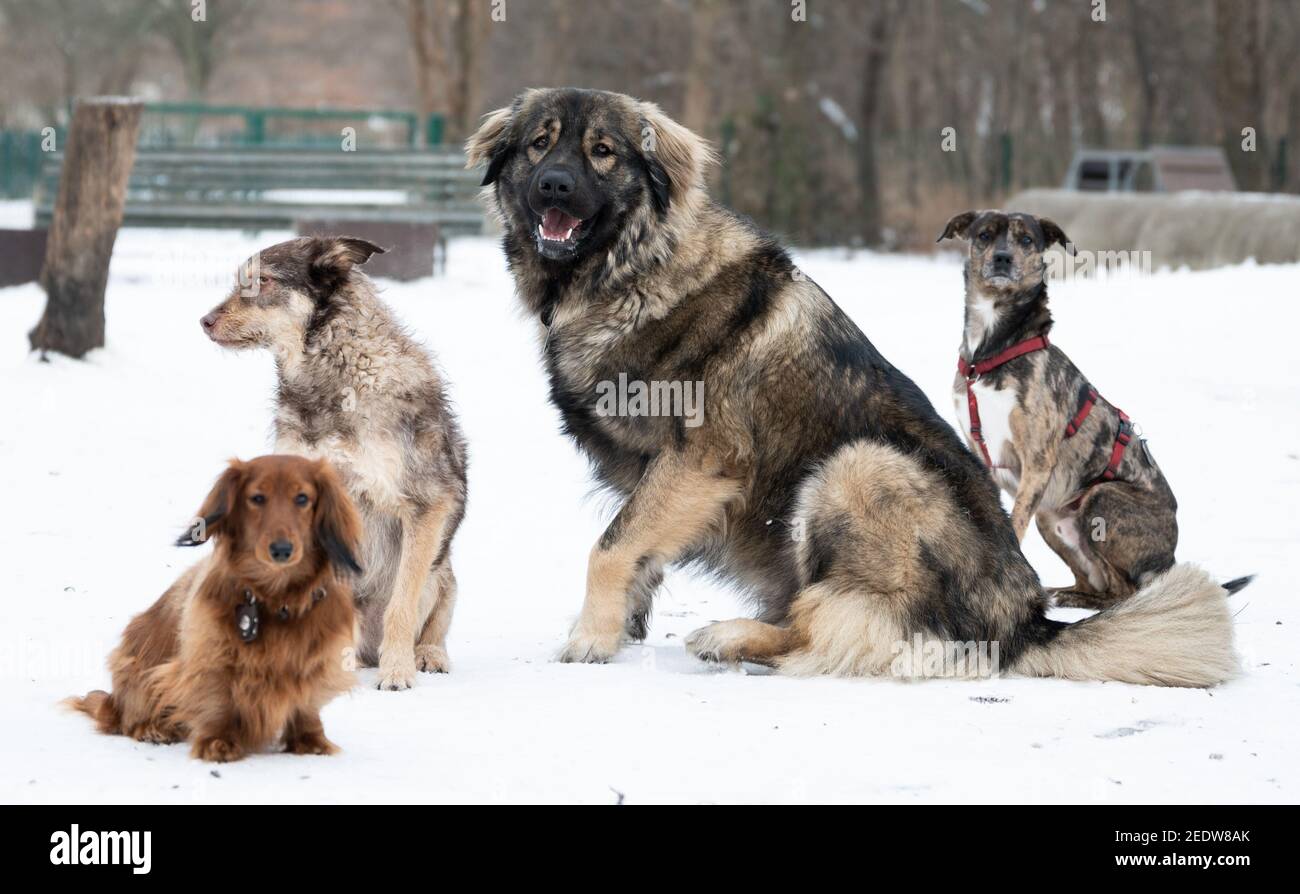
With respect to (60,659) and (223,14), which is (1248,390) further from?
(223,14)

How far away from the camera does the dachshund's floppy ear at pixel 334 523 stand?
4.50 m

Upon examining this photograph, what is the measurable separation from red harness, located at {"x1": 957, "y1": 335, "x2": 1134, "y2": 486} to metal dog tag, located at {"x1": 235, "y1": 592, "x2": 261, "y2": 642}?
3838 millimetres

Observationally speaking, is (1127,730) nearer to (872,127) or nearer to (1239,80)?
(1239,80)

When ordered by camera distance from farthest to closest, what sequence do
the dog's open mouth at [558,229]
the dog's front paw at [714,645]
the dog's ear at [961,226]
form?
1. the dog's ear at [961,226]
2. the dog's open mouth at [558,229]
3. the dog's front paw at [714,645]

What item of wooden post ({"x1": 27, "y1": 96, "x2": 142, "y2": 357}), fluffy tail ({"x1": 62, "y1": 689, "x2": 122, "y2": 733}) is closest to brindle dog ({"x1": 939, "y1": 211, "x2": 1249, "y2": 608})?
fluffy tail ({"x1": 62, "y1": 689, "x2": 122, "y2": 733})

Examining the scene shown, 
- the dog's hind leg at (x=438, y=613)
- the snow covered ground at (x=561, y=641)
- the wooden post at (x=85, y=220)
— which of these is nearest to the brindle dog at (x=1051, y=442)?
the snow covered ground at (x=561, y=641)

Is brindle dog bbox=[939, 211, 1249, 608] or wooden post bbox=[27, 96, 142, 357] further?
wooden post bbox=[27, 96, 142, 357]

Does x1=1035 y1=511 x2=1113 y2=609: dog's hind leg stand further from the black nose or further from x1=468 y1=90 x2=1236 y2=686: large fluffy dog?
the black nose

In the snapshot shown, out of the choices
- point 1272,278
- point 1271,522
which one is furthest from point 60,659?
point 1272,278

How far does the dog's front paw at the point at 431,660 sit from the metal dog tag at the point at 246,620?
4.80 ft

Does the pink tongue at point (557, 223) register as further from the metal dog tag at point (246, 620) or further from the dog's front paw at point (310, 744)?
the dog's front paw at point (310, 744)

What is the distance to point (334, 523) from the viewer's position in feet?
14.8

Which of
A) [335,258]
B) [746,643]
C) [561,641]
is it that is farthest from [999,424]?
[335,258]

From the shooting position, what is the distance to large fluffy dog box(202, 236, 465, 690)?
5.69 m
